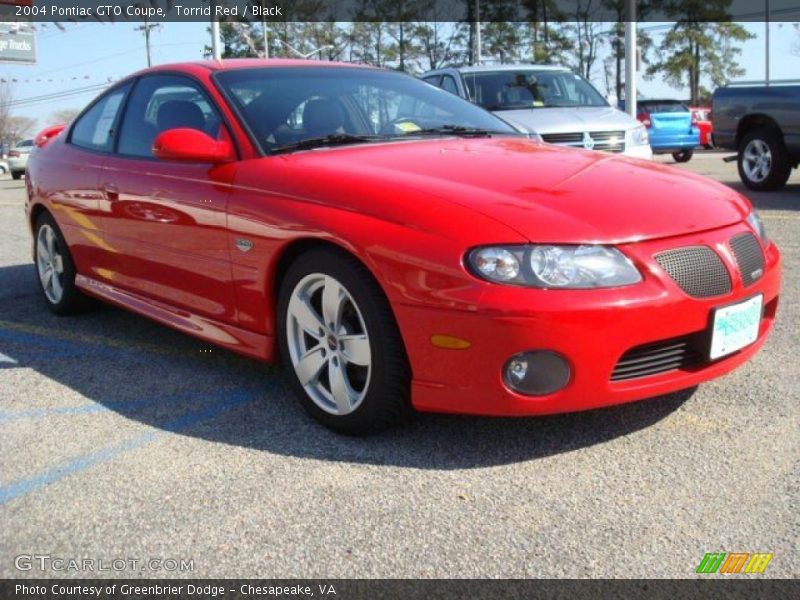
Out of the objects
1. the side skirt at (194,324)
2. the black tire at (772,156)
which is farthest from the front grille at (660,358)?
the black tire at (772,156)

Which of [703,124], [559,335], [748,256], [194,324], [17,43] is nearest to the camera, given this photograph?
[559,335]

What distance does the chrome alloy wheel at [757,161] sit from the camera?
1041 cm

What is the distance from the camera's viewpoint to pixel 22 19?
47.1 m

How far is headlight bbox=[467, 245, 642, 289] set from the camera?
278cm

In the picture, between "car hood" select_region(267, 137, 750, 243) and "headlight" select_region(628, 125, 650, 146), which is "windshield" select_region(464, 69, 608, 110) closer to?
"headlight" select_region(628, 125, 650, 146)

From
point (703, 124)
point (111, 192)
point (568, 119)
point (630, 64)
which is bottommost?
point (111, 192)

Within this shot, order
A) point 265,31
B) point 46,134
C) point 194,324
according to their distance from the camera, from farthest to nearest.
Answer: point 265,31 < point 46,134 < point 194,324

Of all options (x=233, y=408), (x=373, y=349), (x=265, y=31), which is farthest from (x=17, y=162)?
(x=373, y=349)

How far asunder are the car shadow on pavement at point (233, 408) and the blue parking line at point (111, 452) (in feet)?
0.04

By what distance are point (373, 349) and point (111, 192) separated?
2.10 meters

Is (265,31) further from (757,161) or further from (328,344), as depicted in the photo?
(328,344)

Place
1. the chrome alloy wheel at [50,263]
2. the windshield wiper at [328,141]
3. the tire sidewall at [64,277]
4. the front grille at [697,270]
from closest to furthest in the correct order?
the front grille at [697,270] → the windshield wiper at [328,141] → the tire sidewall at [64,277] → the chrome alloy wheel at [50,263]

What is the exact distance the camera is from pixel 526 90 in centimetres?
1001

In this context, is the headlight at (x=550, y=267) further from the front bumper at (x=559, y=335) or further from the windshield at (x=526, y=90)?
the windshield at (x=526, y=90)
